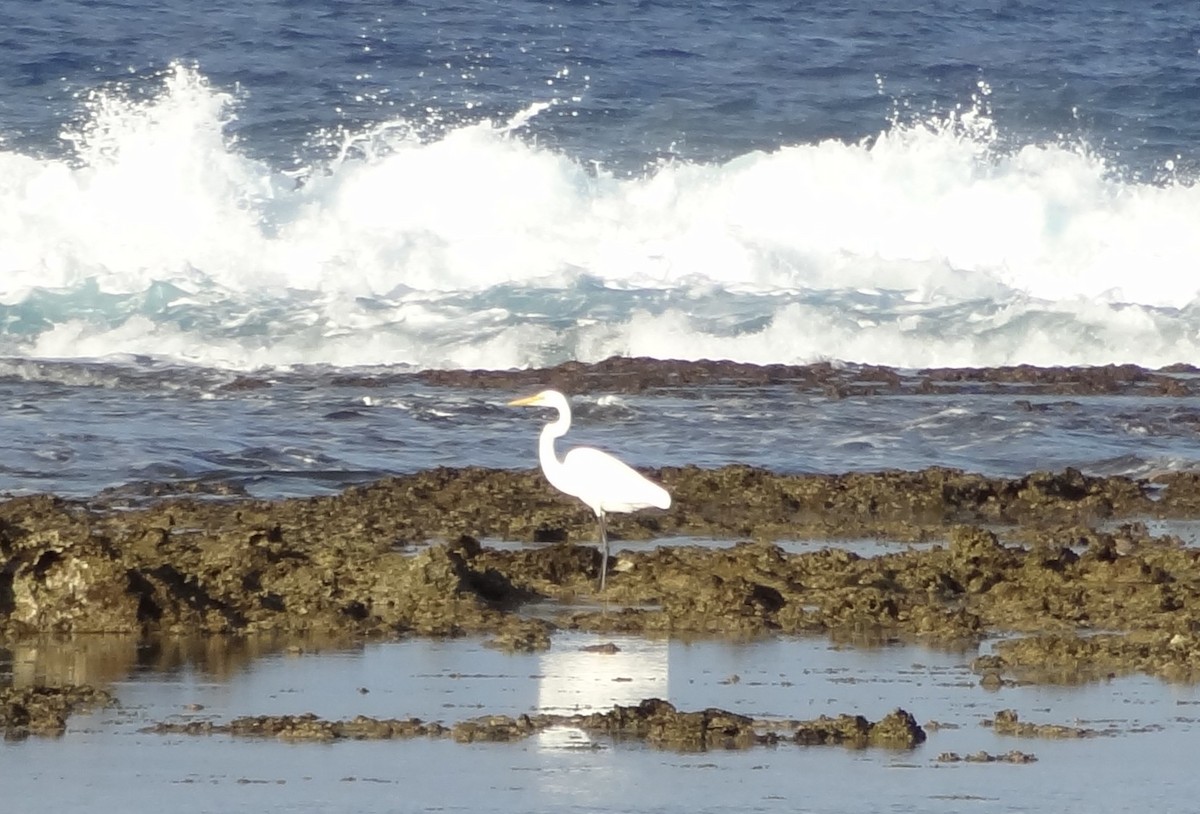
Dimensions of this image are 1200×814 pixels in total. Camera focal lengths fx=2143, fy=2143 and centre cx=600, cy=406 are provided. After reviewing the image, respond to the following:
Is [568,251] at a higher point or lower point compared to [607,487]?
higher

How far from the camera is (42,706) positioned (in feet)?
21.0

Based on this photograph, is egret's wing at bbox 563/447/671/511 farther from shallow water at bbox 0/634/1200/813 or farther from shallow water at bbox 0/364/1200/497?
shallow water at bbox 0/634/1200/813

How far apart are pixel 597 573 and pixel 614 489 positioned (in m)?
0.92

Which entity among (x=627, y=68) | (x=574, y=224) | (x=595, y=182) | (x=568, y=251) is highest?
(x=627, y=68)

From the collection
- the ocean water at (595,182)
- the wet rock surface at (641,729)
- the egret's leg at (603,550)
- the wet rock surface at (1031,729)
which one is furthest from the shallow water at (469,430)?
the wet rock surface at (1031,729)

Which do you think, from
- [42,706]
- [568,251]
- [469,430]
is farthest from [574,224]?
[42,706]

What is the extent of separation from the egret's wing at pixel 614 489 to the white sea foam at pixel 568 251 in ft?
27.4

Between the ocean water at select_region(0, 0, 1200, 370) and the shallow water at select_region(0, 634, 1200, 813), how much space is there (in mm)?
10626

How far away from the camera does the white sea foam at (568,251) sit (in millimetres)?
19688

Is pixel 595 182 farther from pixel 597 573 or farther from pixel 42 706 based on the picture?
pixel 42 706

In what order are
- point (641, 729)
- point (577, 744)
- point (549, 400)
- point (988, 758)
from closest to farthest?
point (988, 758) → point (577, 744) → point (641, 729) → point (549, 400)

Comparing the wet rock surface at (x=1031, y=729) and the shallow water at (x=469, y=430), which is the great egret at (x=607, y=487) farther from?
the wet rock surface at (x=1031, y=729)

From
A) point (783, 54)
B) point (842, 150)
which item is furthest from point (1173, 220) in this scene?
point (783, 54)

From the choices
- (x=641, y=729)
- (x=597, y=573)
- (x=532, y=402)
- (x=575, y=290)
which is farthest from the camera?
(x=575, y=290)
